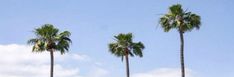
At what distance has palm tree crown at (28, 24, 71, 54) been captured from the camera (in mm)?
68312

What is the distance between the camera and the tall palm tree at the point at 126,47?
7319 centimetres

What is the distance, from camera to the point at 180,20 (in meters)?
67.4

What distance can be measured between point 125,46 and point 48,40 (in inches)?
371

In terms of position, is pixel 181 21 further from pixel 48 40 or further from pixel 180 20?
pixel 48 40

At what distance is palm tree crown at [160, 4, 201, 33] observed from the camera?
6729cm

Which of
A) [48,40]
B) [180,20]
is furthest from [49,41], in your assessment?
[180,20]

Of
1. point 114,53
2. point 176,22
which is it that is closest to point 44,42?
point 114,53

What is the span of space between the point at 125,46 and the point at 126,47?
16 centimetres

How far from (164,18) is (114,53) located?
331 inches

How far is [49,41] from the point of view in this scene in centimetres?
6844

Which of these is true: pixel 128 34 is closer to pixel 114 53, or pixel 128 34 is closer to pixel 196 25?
pixel 114 53

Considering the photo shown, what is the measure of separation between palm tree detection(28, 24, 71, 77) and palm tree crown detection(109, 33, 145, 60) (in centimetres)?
668

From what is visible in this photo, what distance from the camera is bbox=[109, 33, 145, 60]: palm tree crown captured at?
240 feet

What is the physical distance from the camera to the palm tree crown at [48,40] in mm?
68312
